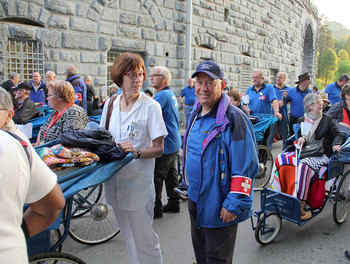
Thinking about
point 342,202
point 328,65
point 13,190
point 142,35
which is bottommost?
point 342,202

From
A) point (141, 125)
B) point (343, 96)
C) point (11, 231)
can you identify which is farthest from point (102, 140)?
point (343, 96)

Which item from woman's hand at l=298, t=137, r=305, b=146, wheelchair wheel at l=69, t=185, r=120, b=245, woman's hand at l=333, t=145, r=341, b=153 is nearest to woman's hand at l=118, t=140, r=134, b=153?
wheelchair wheel at l=69, t=185, r=120, b=245

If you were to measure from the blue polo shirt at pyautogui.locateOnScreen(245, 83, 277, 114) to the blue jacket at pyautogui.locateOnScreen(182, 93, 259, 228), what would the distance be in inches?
188

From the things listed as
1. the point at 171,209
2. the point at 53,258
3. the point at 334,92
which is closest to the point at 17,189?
the point at 53,258

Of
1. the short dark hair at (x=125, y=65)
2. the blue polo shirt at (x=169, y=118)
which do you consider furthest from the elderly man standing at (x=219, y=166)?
the blue polo shirt at (x=169, y=118)

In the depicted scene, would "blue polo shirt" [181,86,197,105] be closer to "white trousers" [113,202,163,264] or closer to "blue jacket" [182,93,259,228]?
"white trousers" [113,202,163,264]

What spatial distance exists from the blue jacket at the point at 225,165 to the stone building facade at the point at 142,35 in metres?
→ 6.71

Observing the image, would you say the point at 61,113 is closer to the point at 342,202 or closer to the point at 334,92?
the point at 342,202

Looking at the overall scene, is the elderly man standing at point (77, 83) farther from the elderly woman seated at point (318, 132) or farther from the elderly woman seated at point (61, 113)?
the elderly woman seated at point (318, 132)

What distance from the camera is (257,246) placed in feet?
12.1

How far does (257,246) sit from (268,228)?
0.78ft

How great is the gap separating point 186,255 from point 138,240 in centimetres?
97

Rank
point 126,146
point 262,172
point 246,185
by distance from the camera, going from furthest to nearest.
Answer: point 262,172 → point 126,146 → point 246,185

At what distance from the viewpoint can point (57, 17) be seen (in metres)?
8.10
